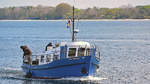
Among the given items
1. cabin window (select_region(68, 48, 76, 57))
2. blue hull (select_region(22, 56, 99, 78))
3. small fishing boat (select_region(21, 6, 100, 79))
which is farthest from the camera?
cabin window (select_region(68, 48, 76, 57))

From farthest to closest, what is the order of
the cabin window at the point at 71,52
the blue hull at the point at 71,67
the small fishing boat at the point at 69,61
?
1. the cabin window at the point at 71,52
2. the small fishing boat at the point at 69,61
3. the blue hull at the point at 71,67

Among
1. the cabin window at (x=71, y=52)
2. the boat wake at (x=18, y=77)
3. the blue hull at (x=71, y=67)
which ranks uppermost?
the cabin window at (x=71, y=52)

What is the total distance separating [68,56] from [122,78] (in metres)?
7.58

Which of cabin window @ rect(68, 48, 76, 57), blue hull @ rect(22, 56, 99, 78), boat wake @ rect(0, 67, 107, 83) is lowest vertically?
boat wake @ rect(0, 67, 107, 83)

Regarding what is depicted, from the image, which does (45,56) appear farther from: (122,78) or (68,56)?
(122,78)

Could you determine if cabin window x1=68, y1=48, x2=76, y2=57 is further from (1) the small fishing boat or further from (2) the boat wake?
(2) the boat wake

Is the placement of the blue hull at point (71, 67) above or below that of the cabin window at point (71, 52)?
below

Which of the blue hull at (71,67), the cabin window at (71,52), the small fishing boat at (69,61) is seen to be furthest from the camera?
the cabin window at (71,52)

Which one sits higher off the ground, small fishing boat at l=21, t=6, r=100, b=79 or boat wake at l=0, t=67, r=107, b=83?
small fishing boat at l=21, t=6, r=100, b=79

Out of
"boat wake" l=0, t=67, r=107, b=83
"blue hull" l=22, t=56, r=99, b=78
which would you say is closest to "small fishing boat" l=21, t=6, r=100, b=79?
"blue hull" l=22, t=56, r=99, b=78

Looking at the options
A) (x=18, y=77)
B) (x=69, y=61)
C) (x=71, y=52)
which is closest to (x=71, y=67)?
(x=69, y=61)

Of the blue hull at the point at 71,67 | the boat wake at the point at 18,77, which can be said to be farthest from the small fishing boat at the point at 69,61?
the boat wake at the point at 18,77

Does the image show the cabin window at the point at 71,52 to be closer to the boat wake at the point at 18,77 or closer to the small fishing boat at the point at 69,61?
the small fishing boat at the point at 69,61

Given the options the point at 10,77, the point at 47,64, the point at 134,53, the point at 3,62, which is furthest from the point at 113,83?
the point at 134,53
